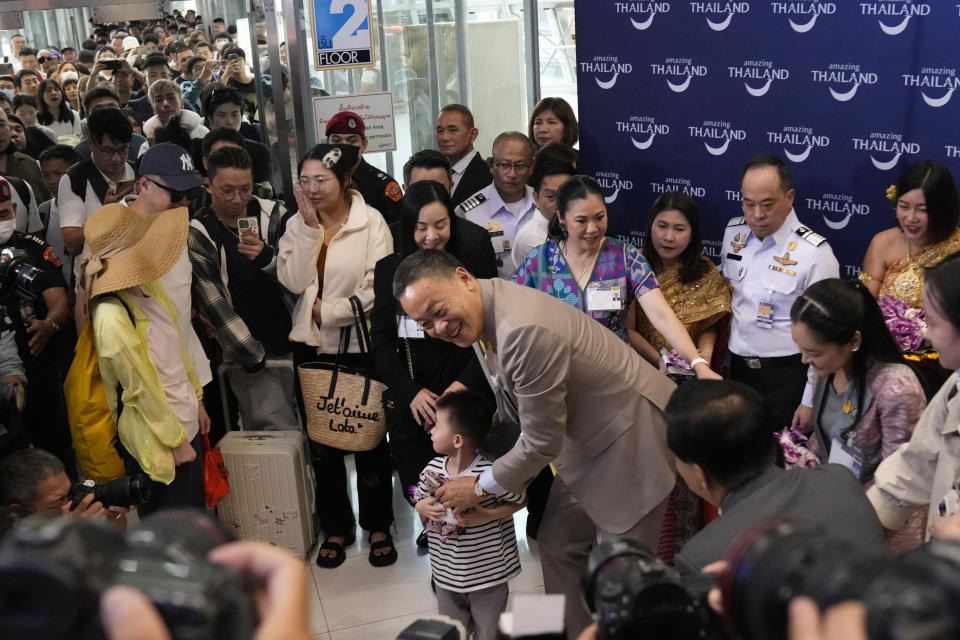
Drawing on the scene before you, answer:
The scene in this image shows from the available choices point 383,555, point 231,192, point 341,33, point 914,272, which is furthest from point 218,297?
point 914,272

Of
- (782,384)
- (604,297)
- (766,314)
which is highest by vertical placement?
(604,297)

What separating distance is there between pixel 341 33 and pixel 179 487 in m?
2.81

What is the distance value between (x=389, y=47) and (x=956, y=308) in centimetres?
528

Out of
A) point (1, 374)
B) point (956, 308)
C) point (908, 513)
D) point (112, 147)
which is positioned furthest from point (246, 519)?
point (956, 308)

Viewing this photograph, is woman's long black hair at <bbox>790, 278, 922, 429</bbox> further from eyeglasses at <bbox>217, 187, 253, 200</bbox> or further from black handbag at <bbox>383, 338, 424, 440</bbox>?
eyeglasses at <bbox>217, 187, 253, 200</bbox>

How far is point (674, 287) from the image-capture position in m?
3.84

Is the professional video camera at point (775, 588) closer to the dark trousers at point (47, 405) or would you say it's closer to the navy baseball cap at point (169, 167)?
the navy baseball cap at point (169, 167)

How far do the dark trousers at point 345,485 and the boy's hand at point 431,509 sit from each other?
3.11 feet

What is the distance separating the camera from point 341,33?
5109 millimetres

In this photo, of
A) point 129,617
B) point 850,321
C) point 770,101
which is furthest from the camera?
point 770,101

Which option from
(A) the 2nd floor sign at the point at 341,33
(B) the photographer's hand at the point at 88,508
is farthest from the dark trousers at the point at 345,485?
(A) the 2nd floor sign at the point at 341,33

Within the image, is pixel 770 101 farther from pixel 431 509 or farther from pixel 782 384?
pixel 431 509

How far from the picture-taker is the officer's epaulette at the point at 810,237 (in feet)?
11.7

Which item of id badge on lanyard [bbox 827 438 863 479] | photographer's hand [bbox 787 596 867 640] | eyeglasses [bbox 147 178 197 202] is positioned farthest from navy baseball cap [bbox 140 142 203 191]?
photographer's hand [bbox 787 596 867 640]
